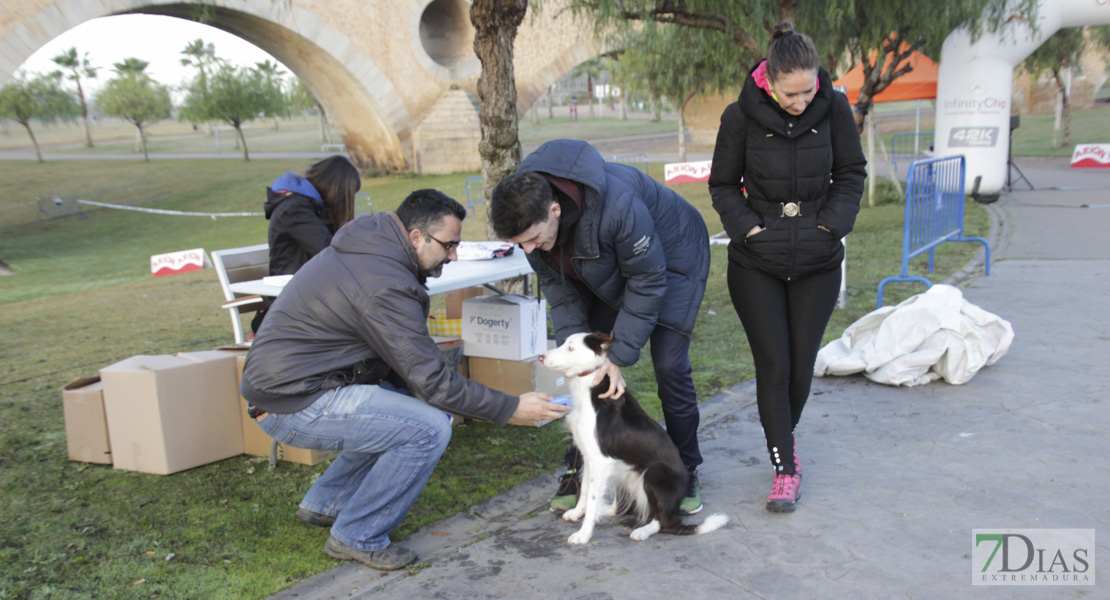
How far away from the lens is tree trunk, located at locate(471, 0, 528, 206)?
605 cm

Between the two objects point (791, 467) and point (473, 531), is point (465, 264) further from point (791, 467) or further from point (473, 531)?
point (791, 467)

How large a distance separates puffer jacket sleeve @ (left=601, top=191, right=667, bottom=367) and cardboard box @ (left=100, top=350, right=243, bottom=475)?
7.68 ft

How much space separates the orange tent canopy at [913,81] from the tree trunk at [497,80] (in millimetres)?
12176

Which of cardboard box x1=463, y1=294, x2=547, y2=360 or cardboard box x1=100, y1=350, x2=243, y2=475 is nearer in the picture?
cardboard box x1=100, y1=350, x2=243, y2=475

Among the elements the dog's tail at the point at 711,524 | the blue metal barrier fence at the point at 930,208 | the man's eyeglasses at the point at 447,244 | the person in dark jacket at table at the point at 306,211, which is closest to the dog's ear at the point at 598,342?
the man's eyeglasses at the point at 447,244

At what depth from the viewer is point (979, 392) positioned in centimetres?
493

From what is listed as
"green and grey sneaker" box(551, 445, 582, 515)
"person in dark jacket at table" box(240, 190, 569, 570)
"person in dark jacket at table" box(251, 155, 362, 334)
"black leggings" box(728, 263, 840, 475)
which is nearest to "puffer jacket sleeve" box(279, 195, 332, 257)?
"person in dark jacket at table" box(251, 155, 362, 334)

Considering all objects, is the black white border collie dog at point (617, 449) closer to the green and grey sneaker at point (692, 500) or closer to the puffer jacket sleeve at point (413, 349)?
the green and grey sneaker at point (692, 500)

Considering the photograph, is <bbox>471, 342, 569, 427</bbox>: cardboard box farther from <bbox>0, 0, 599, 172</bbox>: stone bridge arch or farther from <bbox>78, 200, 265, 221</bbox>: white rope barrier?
<bbox>78, 200, 265, 221</bbox>: white rope barrier

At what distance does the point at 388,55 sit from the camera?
83.9 ft

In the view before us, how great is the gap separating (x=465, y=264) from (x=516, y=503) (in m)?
1.77

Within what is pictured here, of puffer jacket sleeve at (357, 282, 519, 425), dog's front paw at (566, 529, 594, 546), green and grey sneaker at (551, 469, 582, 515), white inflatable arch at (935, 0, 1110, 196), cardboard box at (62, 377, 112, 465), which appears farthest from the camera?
white inflatable arch at (935, 0, 1110, 196)

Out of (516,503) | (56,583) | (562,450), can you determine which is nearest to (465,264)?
(562,450)

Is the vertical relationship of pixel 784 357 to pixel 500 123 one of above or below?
below
